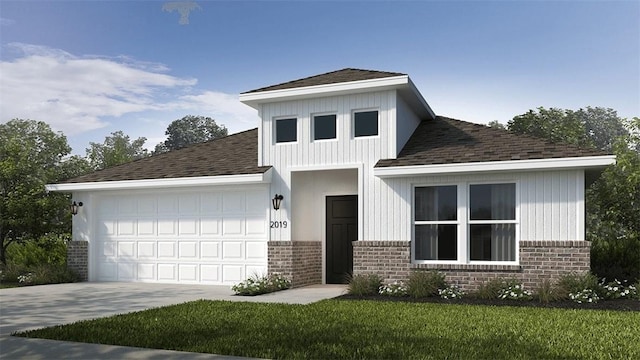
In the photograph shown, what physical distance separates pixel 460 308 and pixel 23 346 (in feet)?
24.0

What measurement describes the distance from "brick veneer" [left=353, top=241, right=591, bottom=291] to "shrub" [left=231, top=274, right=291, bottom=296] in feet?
6.45

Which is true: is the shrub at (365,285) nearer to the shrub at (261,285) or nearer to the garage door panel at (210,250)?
the shrub at (261,285)

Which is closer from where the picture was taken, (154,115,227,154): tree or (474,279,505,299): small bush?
(474,279,505,299): small bush

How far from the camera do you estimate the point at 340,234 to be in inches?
639

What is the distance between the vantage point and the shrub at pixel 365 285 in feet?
43.8

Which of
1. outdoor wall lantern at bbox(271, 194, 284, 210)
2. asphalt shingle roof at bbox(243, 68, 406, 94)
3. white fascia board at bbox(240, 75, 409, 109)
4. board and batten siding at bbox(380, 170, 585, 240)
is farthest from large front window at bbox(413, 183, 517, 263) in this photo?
outdoor wall lantern at bbox(271, 194, 284, 210)

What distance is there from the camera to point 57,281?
17.2 meters

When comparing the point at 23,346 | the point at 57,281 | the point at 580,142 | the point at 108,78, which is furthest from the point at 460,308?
the point at 108,78

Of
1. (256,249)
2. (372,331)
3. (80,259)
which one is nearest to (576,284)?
(372,331)

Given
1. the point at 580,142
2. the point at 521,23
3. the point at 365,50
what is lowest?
the point at 580,142

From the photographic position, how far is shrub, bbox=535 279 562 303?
39.1 ft

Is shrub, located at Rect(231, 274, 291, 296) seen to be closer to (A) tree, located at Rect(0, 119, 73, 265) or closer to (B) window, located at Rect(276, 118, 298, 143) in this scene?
(B) window, located at Rect(276, 118, 298, 143)

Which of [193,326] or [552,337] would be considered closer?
[552,337]

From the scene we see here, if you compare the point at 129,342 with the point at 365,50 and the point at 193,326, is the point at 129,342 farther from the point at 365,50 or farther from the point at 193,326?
the point at 365,50
